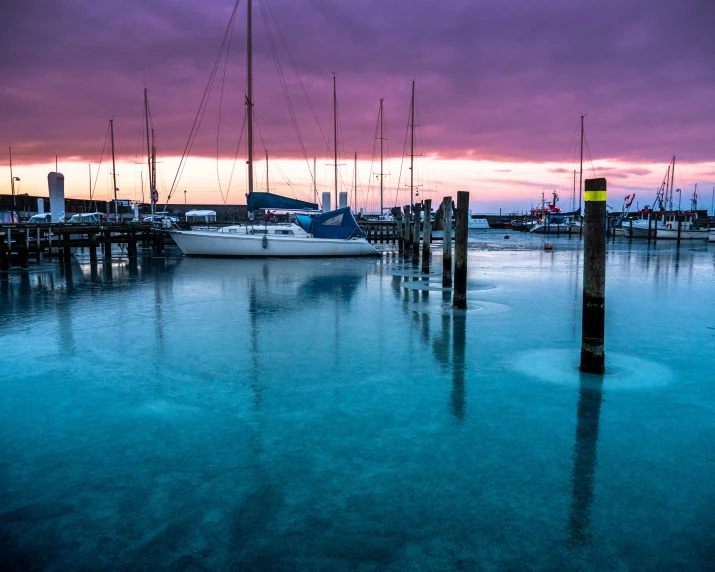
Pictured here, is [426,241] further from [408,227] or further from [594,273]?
[594,273]

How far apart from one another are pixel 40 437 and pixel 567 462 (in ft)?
15.4

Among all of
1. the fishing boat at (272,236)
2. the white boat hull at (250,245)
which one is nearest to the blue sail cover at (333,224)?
the fishing boat at (272,236)

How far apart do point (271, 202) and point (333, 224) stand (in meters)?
3.25

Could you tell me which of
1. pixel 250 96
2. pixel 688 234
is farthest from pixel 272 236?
pixel 688 234

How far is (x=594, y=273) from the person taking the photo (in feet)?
23.6

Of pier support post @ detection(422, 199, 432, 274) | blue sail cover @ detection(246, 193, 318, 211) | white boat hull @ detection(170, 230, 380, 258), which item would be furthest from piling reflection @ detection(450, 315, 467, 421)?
blue sail cover @ detection(246, 193, 318, 211)

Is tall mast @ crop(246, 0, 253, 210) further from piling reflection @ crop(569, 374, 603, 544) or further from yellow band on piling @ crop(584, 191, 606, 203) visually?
piling reflection @ crop(569, 374, 603, 544)

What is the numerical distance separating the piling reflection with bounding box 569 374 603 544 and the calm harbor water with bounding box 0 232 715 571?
21 millimetres

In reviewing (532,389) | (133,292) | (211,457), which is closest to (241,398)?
(211,457)

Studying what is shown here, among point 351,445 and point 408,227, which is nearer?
point 351,445

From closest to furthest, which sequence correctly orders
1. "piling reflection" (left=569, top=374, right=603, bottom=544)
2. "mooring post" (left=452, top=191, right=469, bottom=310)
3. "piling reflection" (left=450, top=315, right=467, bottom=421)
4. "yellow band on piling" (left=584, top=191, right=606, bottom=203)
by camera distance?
"piling reflection" (left=569, top=374, right=603, bottom=544)
"piling reflection" (left=450, top=315, right=467, bottom=421)
"yellow band on piling" (left=584, top=191, right=606, bottom=203)
"mooring post" (left=452, top=191, right=469, bottom=310)

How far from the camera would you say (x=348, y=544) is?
3.48 metres

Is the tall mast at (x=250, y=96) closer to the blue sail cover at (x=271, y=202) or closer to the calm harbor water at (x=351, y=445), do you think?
the blue sail cover at (x=271, y=202)

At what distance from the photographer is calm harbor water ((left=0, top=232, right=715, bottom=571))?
3.49 meters
